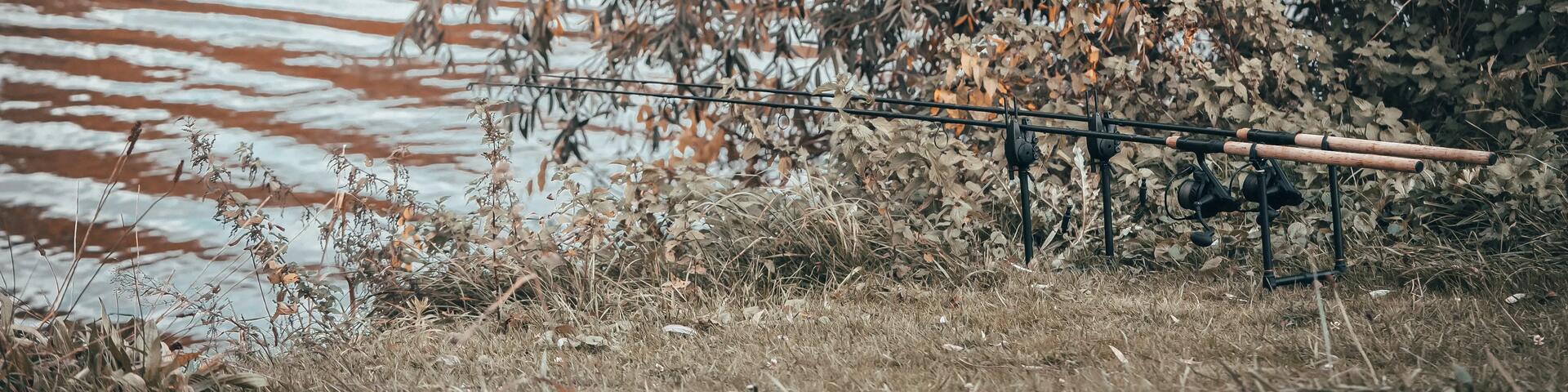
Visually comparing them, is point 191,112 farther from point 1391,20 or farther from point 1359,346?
point 1359,346

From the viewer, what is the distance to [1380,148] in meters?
3.32

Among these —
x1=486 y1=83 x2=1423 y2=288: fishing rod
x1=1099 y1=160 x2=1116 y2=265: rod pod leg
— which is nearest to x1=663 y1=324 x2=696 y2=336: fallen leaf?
x1=486 y1=83 x2=1423 y2=288: fishing rod

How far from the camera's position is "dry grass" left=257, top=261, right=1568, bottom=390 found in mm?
3098

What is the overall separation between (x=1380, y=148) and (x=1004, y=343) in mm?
1064

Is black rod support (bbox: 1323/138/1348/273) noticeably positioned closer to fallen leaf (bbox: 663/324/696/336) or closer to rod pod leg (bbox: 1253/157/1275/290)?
rod pod leg (bbox: 1253/157/1275/290)

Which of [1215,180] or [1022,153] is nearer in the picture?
[1215,180]

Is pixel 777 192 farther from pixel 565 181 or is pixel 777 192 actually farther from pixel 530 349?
pixel 530 349

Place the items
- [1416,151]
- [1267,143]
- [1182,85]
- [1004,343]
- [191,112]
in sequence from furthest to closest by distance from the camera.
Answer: [191,112]
[1182,85]
[1267,143]
[1004,343]
[1416,151]

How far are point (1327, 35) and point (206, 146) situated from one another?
444 centimetres

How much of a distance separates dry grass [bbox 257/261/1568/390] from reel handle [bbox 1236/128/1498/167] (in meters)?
0.42

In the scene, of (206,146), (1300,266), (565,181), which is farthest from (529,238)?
(1300,266)

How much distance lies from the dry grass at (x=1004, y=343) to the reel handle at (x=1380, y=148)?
1.37 feet

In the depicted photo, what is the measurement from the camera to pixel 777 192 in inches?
190

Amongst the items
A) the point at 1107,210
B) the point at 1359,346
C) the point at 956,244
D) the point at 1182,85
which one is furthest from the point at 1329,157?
the point at 1182,85
